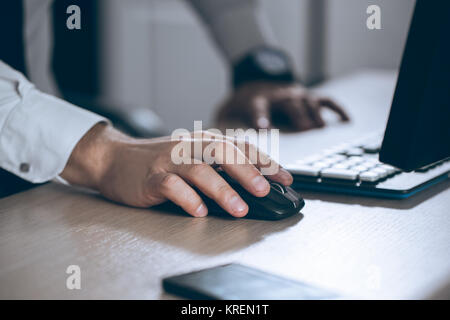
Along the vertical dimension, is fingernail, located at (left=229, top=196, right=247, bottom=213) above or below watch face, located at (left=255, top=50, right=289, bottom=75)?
below

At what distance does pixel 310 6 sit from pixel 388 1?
480mm

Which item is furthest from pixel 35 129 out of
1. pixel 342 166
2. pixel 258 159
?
pixel 342 166

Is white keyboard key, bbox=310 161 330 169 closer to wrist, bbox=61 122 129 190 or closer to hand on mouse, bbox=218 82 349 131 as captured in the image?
wrist, bbox=61 122 129 190

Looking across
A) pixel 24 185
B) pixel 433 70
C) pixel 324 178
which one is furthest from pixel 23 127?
pixel 433 70

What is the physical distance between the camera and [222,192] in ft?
1.84

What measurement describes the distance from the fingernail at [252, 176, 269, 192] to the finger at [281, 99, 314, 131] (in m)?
0.50

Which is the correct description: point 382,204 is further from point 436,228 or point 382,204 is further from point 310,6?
point 310,6

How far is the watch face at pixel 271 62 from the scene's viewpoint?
1200mm

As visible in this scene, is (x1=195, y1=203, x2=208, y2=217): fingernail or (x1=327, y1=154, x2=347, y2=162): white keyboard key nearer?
(x1=195, y1=203, x2=208, y2=217): fingernail

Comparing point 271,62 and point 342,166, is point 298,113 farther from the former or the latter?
point 342,166

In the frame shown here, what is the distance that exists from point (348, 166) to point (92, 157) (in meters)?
0.33

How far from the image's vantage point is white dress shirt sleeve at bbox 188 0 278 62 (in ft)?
4.56

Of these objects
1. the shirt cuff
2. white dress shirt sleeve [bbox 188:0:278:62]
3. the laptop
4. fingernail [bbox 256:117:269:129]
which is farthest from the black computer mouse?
white dress shirt sleeve [bbox 188:0:278:62]

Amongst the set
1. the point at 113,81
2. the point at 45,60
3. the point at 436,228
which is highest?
the point at 45,60
